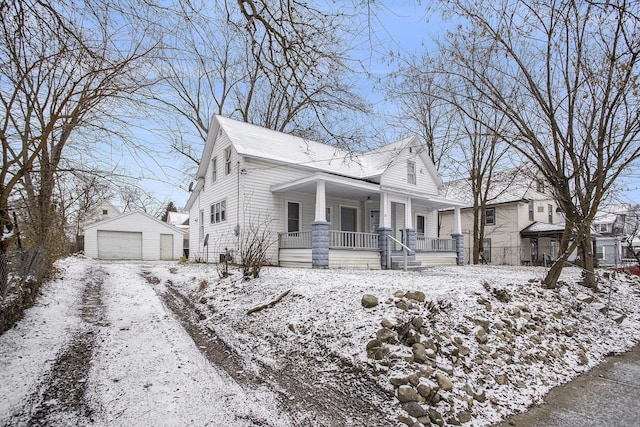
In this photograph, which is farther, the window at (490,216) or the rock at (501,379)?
the window at (490,216)

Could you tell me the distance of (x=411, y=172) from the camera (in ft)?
54.5

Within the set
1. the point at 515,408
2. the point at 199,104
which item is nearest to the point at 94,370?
the point at 515,408

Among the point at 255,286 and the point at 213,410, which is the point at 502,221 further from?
the point at 213,410

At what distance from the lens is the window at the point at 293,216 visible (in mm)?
13734

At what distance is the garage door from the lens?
23.1 meters

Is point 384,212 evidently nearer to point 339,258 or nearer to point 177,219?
point 339,258

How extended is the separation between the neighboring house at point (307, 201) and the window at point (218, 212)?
0.04 m

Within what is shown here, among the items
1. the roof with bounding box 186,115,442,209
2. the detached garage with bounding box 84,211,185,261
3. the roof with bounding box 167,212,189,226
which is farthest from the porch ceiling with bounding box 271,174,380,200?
the roof with bounding box 167,212,189,226

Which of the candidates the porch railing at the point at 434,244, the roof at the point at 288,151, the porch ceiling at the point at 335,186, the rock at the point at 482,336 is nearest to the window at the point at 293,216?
the porch ceiling at the point at 335,186

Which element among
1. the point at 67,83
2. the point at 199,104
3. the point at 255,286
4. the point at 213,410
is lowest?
the point at 213,410

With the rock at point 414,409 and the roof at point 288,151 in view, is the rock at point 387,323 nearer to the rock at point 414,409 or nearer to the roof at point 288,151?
the rock at point 414,409

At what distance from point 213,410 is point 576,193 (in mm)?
10089

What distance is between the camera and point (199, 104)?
2209 centimetres

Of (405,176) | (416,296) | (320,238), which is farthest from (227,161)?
(416,296)
